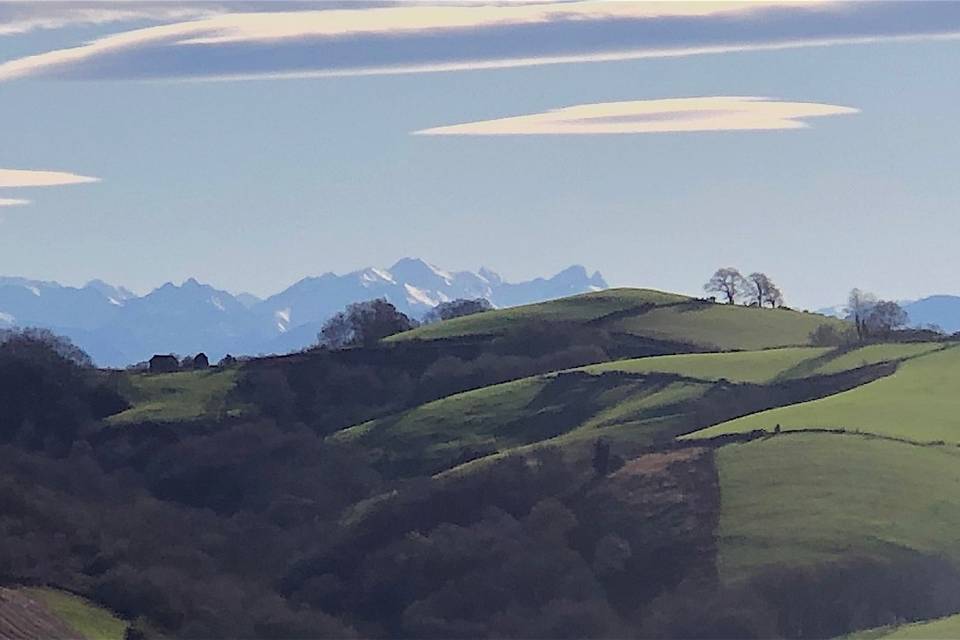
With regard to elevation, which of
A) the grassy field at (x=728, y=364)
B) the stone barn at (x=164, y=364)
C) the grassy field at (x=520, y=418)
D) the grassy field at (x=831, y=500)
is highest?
the stone barn at (x=164, y=364)

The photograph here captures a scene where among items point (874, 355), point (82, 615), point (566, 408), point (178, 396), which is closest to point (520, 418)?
point (566, 408)

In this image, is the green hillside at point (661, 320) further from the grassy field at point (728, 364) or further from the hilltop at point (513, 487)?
the grassy field at point (728, 364)

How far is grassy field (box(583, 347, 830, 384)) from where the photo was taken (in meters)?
104

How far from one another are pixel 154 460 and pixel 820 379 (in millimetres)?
40574

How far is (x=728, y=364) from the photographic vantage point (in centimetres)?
10731

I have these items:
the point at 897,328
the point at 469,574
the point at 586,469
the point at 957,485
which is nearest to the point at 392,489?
the point at 586,469

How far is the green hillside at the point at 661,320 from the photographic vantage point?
430 feet

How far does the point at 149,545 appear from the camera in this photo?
254 ft

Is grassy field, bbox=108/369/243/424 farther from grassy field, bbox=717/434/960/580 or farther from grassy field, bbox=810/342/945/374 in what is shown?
grassy field, bbox=717/434/960/580

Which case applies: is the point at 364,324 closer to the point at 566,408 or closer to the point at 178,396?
the point at 178,396

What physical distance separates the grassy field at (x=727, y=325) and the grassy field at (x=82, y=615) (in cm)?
7121

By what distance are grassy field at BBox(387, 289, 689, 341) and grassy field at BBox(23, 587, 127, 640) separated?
8101cm

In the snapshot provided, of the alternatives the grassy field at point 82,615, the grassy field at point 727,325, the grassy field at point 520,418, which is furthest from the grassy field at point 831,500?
the grassy field at point 727,325

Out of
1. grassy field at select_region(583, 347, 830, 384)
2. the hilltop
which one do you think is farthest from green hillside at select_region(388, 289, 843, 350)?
grassy field at select_region(583, 347, 830, 384)
